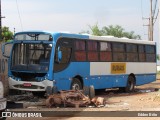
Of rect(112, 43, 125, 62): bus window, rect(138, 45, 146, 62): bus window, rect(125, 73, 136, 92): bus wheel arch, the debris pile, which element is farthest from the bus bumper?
rect(138, 45, 146, 62): bus window

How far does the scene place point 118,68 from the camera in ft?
81.9

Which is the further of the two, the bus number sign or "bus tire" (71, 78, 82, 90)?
the bus number sign

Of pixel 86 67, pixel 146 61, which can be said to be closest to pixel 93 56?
pixel 86 67

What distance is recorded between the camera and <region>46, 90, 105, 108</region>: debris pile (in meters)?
17.1

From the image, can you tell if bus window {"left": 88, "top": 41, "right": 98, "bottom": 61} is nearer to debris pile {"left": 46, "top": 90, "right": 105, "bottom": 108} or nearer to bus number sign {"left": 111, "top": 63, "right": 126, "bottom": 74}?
bus number sign {"left": 111, "top": 63, "right": 126, "bottom": 74}

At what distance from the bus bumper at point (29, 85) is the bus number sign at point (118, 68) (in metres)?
5.77

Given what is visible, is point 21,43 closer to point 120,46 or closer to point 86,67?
point 86,67

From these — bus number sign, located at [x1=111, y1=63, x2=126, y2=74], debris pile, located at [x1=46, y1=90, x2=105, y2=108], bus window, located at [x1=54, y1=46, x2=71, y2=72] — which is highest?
bus window, located at [x1=54, y1=46, x2=71, y2=72]

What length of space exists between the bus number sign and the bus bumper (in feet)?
18.9

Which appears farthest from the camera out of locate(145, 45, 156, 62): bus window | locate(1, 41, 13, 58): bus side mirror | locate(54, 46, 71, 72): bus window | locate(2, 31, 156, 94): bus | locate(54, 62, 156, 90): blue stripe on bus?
locate(145, 45, 156, 62): bus window

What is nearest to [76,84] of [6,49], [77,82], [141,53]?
[77,82]

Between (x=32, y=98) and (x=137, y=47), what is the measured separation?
1006 centimetres

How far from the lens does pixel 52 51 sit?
19.6m

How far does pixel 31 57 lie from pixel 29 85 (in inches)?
46.2
